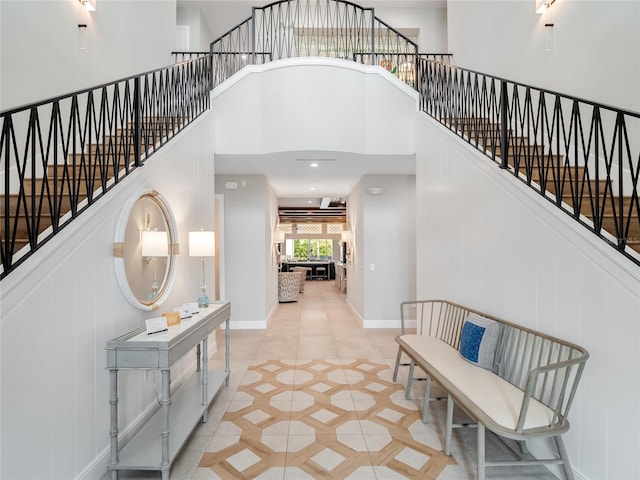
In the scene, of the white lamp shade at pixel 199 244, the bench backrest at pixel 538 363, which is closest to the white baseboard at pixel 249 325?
the white lamp shade at pixel 199 244

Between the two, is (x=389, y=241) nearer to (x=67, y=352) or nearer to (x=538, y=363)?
(x=538, y=363)

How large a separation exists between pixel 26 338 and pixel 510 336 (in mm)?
2942

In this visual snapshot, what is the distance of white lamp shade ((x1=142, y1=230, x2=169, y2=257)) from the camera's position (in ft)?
8.89

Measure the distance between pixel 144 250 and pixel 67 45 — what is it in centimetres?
266

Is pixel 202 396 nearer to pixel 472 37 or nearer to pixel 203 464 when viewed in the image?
pixel 203 464

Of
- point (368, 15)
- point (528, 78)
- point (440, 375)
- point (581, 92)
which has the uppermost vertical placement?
point (368, 15)

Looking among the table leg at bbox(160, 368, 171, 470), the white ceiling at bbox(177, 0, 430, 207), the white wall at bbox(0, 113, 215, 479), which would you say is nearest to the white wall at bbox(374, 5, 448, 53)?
the white ceiling at bbox(177, 0, 430, 207)

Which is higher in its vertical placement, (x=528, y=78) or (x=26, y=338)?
(x=528, y=78)

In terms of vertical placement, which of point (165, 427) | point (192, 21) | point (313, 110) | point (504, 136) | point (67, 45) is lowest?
point (165, 427)

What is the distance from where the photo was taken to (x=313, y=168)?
5.89 metres

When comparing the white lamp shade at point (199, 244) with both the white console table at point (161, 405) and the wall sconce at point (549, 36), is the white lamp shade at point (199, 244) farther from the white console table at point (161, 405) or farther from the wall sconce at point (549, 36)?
the wall sconce at point (549, 36)

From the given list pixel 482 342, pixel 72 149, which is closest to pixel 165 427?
pixel 482 342

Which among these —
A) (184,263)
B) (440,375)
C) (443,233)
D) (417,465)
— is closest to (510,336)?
(440,375)

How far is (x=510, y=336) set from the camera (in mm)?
2701
